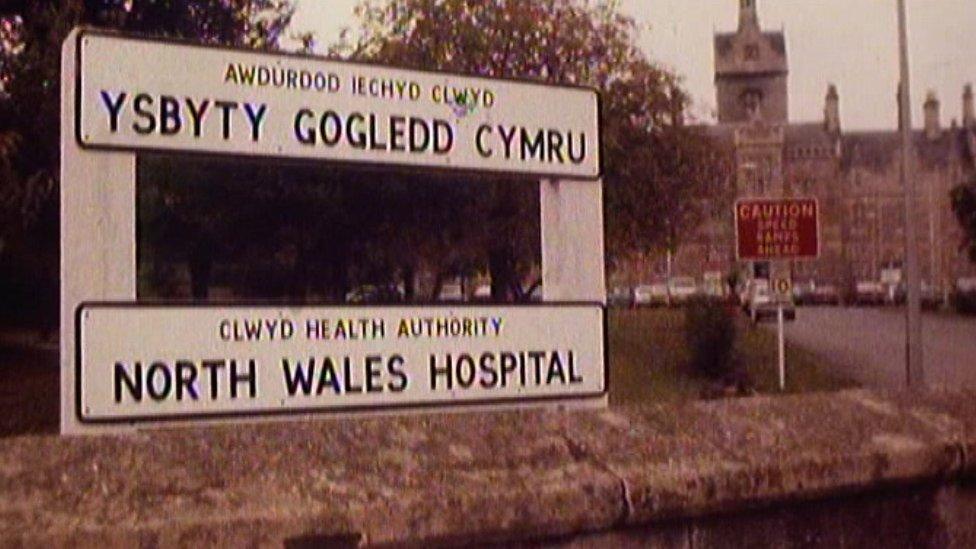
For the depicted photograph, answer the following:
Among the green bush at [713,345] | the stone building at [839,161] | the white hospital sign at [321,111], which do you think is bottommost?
the green bush at [713,345]

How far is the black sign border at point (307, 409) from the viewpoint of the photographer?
327 cm

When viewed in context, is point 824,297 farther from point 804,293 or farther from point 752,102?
point 752,102

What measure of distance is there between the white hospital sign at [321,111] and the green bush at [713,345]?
18.3 m

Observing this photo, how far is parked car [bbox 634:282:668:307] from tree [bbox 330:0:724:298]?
29.0m

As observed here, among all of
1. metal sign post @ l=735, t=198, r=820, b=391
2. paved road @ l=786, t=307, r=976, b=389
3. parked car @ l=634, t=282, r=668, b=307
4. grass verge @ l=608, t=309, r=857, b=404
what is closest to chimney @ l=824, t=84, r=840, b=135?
parked car @ l=634, t=282, r=668, b=307

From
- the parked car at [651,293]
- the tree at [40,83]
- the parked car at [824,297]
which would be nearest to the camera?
the tree at [40,83]

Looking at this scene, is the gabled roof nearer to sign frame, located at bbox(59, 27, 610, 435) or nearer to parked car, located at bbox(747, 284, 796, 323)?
parked car, located at bbox(747, 284, 796, 323)

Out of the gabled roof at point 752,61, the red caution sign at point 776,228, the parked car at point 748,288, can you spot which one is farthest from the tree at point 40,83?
the gabled roof at point 752,61

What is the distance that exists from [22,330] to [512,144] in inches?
653

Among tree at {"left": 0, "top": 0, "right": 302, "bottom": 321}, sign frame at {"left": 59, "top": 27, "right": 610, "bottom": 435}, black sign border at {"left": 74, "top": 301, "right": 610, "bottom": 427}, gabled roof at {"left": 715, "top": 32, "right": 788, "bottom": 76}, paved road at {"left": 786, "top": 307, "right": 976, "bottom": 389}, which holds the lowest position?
paved road at {"left": 786, "top": 307, "right": 976, "bottom": 389}

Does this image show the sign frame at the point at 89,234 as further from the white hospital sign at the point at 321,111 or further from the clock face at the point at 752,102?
the clock face at the point at 752,102

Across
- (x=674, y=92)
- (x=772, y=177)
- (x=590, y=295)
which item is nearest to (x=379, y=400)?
(x=590, y=295)

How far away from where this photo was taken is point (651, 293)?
207 ft

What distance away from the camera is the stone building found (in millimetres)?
84312
